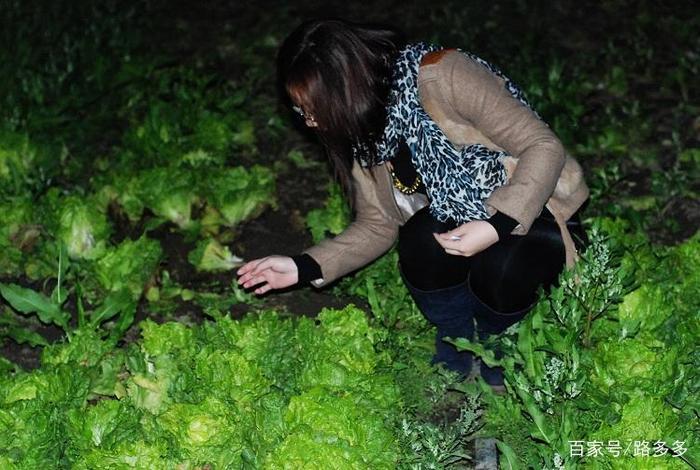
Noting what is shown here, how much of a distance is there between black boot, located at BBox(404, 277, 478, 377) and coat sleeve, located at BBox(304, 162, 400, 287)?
0.61 ft

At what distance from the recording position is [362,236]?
3.86 meters

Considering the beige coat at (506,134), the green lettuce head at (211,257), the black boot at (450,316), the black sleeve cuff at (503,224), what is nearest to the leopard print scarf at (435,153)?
the beige coat at (506,134)

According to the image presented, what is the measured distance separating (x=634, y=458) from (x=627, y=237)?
1.57 meters

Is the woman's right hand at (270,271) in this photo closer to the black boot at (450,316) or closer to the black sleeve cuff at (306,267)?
the black sleeve cuff at (306,267)

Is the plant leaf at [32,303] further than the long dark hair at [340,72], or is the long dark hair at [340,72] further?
the plant leaf at [32,303]

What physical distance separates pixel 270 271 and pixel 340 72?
2.73 ft

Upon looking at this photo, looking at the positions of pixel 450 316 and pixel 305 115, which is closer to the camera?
pixel 305 115

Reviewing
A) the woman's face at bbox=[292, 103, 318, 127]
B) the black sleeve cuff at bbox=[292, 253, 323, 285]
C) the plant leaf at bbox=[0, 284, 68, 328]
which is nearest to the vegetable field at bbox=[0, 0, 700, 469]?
the plant leaf at bbox=[0, 284, 68, 328]

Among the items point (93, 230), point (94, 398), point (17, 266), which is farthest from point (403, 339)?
point (17, 266)

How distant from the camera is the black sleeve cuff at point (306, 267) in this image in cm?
376

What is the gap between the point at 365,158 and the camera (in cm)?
359

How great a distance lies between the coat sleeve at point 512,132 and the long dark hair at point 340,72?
0.71 feet

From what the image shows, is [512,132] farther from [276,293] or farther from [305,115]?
[276,293]

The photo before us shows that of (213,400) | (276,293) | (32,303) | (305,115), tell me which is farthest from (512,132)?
(32,303)
